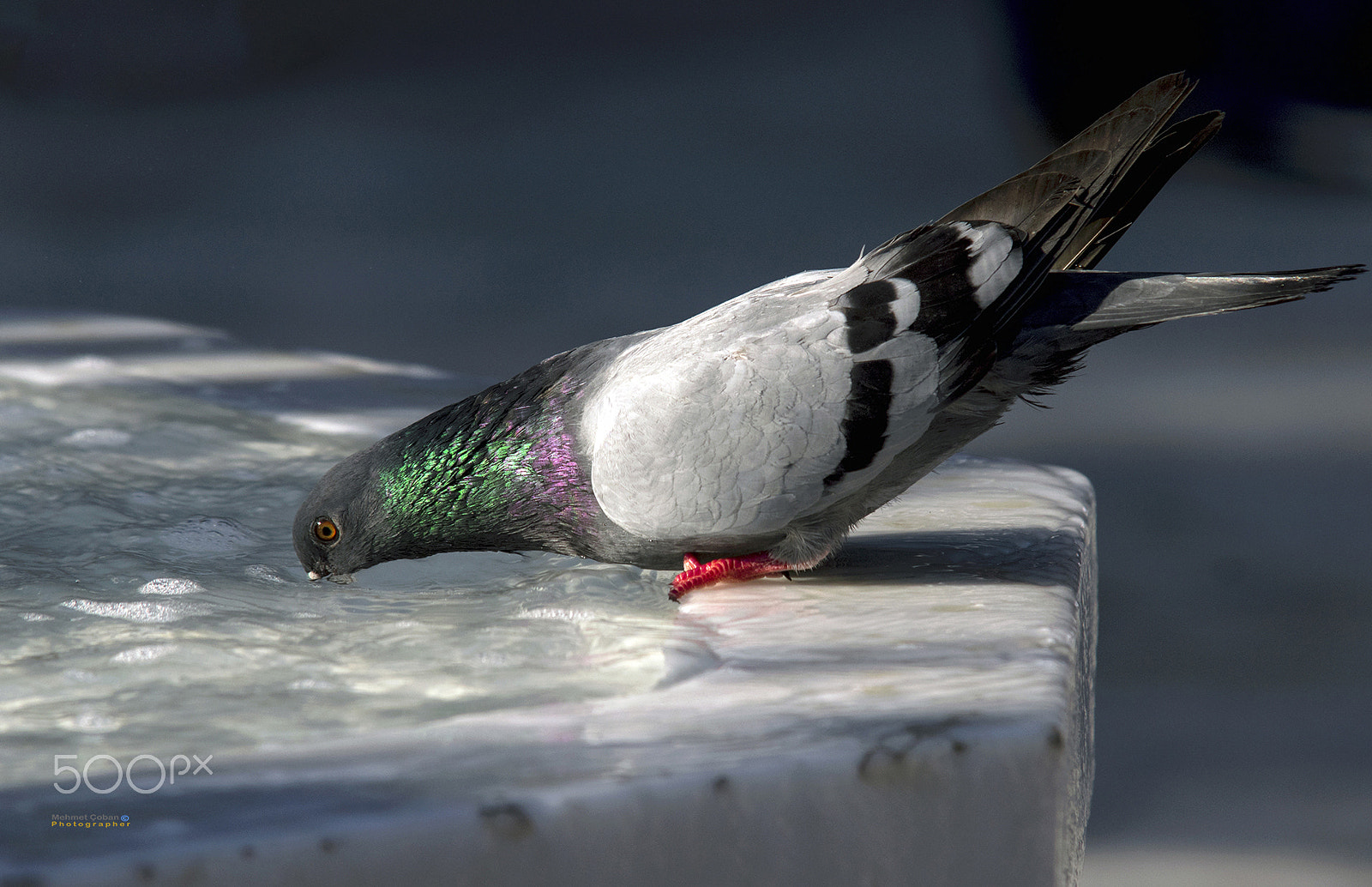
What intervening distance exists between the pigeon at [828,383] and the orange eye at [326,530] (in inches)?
5.8

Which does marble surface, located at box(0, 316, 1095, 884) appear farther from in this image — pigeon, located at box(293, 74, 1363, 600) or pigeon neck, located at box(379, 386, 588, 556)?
pigeon neck, located at box(379, 386, 588, 556)

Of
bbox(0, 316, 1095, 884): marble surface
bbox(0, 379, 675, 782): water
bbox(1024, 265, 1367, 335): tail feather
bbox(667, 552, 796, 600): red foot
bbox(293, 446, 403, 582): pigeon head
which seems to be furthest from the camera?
bbox(293, 446, 403, 582): pigeon head

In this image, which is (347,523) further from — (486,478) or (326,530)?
(486,478)

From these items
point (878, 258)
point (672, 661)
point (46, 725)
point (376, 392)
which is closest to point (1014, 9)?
point (376, 392)

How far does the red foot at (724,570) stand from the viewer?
1892mm

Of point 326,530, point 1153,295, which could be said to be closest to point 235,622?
point 326,530

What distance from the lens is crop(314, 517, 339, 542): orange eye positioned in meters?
2.03

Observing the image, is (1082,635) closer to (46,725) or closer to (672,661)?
(672,661)

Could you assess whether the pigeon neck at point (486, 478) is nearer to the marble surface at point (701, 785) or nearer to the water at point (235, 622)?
the water at point (235, 622)

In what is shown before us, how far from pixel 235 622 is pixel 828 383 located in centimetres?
89

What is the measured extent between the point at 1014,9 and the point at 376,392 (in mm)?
4373

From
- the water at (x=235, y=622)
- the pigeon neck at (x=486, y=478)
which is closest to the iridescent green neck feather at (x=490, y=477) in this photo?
the pigeon neck at (x=486, y=478)

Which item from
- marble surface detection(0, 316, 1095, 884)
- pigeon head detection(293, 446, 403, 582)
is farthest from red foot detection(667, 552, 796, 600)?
pigeon head detection(293, 446, 403, 582)

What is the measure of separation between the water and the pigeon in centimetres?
16
